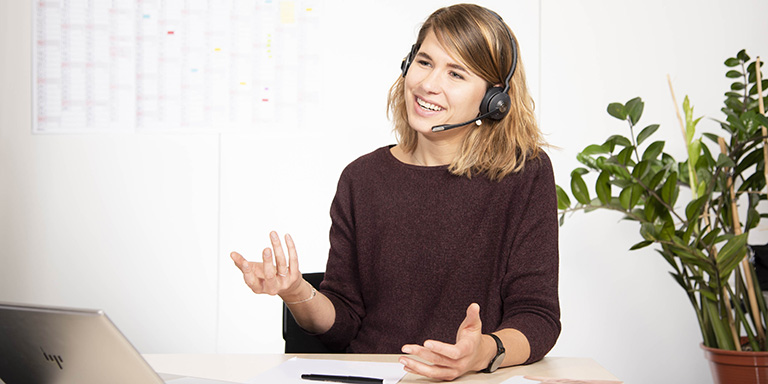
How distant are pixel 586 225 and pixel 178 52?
77.9 inches

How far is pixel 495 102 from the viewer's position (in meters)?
1.41

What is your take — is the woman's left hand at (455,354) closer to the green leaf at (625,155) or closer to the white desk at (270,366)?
the white desk at (270,366)

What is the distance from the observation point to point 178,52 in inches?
113

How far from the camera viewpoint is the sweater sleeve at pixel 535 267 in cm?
120

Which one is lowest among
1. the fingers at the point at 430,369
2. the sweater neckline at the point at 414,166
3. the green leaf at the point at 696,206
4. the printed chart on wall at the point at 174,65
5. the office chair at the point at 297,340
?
the office chair at the point at 297,340

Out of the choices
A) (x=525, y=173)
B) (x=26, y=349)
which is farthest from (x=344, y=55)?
(x=26, y=349)

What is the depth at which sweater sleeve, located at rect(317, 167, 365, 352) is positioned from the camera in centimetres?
143

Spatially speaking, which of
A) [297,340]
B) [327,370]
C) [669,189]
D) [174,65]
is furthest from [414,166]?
[174,65]

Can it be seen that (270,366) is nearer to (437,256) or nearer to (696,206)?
(437,256)

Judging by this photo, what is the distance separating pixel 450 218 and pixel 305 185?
1.46m

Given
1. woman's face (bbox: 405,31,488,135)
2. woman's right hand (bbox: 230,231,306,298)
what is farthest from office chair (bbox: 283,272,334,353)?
woman's face (bbox: 405,31,488,135)

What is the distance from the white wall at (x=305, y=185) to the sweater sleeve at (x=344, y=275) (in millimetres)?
1220

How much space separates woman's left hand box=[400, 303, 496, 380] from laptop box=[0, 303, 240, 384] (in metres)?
0.37

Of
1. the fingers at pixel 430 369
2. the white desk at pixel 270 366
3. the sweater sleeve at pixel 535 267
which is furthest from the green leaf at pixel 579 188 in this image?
the fingers at pixel 430 369
